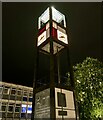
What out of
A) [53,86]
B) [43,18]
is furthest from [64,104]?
[43,18]

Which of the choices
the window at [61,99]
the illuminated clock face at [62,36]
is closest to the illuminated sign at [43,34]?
the illuminated clock face at [62,36]

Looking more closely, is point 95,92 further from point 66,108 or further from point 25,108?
point 25,108

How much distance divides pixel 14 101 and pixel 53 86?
89.4 feet

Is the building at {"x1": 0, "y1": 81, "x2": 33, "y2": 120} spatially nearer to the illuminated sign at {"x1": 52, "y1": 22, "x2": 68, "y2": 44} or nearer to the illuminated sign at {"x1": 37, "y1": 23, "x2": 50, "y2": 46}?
the illuminated sign at {"x1": 37, "y1": 23, "x2": 50, "y2": 46}

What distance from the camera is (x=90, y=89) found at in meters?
18.7

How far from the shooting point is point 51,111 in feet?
38.0

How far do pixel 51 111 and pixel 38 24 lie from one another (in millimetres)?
8472

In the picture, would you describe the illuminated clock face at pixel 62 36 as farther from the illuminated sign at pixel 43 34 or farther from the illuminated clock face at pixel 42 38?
the illuminated clock face at pixel 42 38

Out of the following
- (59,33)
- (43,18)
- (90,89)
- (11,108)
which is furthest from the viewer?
(11,108)

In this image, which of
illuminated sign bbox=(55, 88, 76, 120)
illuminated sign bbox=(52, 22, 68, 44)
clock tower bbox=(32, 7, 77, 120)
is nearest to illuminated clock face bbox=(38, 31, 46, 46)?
clock tower bbox=(32, 7, 77, 120)

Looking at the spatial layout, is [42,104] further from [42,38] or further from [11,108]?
[11,108]

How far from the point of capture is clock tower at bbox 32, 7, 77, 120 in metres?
12.1

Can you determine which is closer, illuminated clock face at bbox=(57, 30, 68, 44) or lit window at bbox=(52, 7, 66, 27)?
illuminated clock face at bbox=(57, 30, 68, 44)

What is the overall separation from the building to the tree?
67.7 ft
